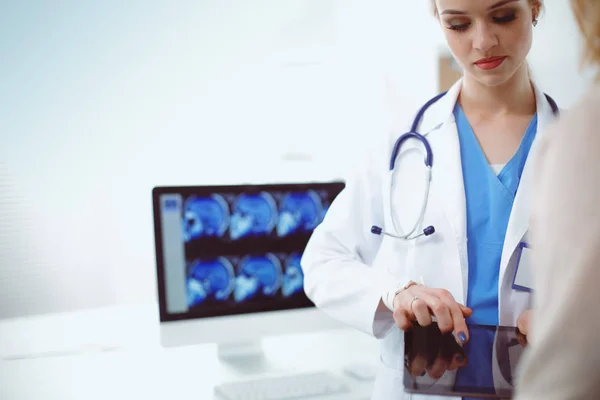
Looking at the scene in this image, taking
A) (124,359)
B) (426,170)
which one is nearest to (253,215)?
(124,359)

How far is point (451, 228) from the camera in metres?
1.06

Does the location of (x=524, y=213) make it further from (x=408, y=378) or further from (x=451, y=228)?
(x=408, y=378)

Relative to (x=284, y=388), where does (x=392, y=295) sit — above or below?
above

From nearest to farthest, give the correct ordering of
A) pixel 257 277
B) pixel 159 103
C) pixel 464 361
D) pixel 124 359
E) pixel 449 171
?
pixel 464 361
pixel 449 171
pixel 124 359
pixel 257 277
pixel 159 103

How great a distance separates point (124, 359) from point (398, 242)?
0.76 m

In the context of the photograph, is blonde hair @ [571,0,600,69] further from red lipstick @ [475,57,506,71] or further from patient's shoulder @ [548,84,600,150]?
red lipstick @ [475,57,506,71]

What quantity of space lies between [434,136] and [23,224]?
159cm

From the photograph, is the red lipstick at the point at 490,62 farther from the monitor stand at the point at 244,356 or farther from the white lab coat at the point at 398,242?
the monitor stand at the point at 244,356

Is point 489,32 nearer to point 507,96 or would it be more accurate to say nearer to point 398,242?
point 507,96

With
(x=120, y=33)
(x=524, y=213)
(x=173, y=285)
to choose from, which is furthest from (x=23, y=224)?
(x=524, y=213)

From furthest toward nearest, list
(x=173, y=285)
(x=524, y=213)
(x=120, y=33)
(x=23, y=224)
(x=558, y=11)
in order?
(x=558, y=11) → (x=120, y=33) → (x=23, y=224) → (x=173, y=285) → (x=524, y=213)

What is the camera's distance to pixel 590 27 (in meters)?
0.55

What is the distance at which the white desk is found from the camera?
1.29m

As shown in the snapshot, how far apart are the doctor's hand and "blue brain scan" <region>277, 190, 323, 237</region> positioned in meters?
0.69
